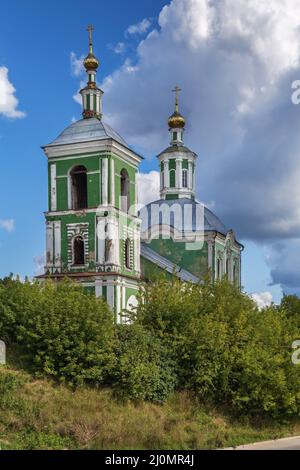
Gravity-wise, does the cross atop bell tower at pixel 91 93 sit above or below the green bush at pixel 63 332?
above

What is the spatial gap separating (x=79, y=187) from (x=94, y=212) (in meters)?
2.37

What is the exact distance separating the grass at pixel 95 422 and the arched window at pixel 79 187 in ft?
53.0

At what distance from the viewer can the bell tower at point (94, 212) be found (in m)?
32.0

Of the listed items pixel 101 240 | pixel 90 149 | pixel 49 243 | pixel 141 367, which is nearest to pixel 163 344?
pixel 141 367

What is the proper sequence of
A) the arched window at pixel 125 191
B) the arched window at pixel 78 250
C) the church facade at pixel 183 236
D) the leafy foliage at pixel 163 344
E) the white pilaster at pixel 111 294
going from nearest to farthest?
the leafy foliage at pixel 163 344
the white pilaster at pixel 111 294
the arched window at pixel 78 250
the arched window at pixel 125 191
the church facade at pixel 183 236

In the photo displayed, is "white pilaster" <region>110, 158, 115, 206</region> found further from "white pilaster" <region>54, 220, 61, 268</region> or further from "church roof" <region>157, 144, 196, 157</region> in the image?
"church roof" <region>157, 144, 196, 157</region>

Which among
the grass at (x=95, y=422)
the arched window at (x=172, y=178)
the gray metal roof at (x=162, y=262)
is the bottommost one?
A: the grass at (x=95, y=422)

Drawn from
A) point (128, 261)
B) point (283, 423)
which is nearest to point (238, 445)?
point (283, 423)

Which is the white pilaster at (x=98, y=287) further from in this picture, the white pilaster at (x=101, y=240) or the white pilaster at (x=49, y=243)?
the white pilaster at (x=49, y=243)

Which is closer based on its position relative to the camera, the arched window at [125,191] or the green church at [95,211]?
the green church at [95,211]

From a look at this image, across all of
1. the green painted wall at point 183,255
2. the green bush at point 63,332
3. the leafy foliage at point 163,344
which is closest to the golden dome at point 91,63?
the green painted wall at point 183,255

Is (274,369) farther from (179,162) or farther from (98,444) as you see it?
(179,162)

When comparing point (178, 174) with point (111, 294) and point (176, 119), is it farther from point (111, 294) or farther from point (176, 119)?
point (111, 294)

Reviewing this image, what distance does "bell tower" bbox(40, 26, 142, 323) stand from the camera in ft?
105
